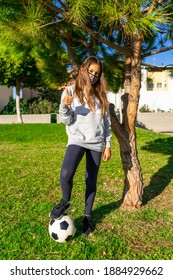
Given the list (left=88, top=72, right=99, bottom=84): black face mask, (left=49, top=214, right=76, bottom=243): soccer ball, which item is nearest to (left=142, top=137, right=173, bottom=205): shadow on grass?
(left=49, top=214, right=76, bottom=243): soccer ball

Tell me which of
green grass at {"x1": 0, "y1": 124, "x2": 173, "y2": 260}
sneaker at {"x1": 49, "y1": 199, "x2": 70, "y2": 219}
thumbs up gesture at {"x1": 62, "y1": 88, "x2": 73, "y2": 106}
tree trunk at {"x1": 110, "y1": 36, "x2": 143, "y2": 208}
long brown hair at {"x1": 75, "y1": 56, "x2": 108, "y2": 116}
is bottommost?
green grass at {"x1": 0, "y1": 124, "x2": 173, "y2": 260}

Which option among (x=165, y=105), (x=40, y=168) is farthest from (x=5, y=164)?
(x=165, y=105)

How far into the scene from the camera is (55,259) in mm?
2213

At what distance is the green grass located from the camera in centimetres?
234

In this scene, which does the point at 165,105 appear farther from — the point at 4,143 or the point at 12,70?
the point at 4,143

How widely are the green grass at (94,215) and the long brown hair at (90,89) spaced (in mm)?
1044

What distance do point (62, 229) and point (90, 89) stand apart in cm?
112

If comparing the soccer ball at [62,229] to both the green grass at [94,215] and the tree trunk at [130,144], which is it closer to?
the green grass at [94,215]

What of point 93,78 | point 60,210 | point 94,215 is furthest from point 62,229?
point 93,78

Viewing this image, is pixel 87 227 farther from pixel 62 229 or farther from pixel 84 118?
pixel 84 118

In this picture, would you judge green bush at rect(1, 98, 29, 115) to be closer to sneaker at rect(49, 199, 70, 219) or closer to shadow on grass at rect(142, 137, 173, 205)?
shadow on grass at rect(142, 137, 173, 205)

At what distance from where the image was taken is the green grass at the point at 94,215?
234 centimetres

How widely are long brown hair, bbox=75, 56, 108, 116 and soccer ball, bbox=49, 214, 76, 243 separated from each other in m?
0.91
